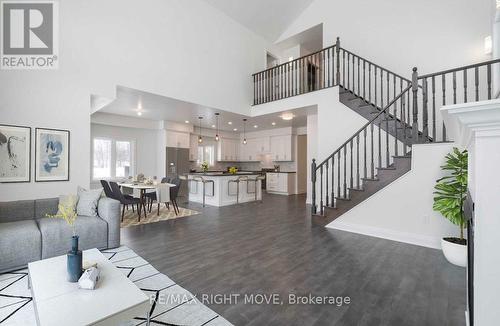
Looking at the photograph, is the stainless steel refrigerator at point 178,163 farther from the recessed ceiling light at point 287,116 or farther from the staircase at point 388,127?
the staircase at point 388,127

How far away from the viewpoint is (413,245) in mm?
3557

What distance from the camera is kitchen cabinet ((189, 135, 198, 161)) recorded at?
30.8 ft

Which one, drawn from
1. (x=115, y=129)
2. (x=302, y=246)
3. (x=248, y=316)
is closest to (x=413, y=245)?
(x=302, y=246)

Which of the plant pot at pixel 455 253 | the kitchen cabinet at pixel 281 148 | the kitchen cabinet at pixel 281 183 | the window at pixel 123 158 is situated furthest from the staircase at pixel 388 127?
the window at pixel 123 158

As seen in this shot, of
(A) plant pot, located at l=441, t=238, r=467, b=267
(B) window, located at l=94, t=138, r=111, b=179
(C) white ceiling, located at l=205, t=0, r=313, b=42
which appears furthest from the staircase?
(B) window, located at l=94, t=138, r=111, b=179

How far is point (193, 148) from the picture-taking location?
9.52 m

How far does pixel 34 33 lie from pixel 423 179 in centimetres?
672

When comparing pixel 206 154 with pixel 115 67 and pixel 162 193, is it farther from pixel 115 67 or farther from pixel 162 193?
pixel 115 67

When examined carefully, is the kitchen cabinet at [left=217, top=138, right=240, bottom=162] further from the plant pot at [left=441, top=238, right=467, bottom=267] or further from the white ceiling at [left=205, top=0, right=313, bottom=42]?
the plant pot at [left=441, top=238, right=467, bottom=267]

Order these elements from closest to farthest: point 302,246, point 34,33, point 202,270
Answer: point 202,270, point 302,246, point 34,33

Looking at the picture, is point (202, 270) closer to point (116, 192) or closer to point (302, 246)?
point (302, 246)

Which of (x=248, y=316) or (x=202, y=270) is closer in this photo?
(x=248, y=316)

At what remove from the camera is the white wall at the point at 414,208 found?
11.4ft

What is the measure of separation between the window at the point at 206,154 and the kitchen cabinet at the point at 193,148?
0.40 meters
